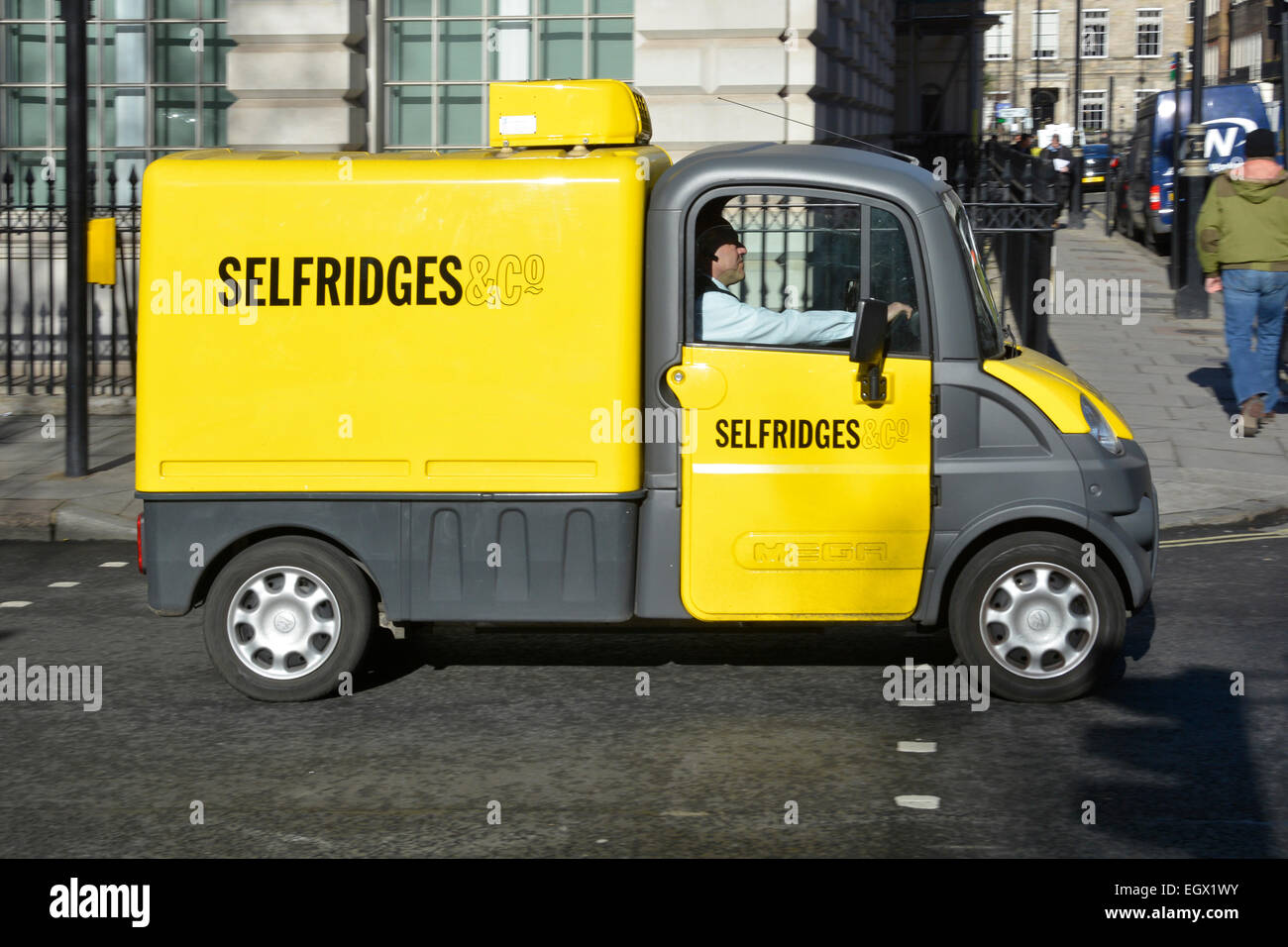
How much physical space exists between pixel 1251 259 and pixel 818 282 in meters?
6.56

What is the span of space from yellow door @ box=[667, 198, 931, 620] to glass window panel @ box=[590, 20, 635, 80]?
10.3m

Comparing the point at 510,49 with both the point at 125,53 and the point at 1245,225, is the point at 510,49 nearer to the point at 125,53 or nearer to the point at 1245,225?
the point at 125,53

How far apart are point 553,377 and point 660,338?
415 millimetres

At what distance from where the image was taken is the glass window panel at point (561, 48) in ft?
53.4

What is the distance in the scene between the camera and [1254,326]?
1211 cm

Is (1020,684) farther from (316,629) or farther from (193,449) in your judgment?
(193,449)

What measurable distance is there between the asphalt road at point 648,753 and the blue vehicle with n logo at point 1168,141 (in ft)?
64.0

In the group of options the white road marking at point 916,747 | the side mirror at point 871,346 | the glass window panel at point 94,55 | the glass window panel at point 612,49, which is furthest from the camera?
the glass window panel at point 94,55

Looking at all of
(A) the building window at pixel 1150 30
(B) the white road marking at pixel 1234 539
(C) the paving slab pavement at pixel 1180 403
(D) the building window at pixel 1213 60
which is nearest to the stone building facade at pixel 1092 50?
(A) the building window at pixel 1150 30

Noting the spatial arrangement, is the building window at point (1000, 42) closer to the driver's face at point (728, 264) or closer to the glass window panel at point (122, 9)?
the glass window panel at point (122, 9)
